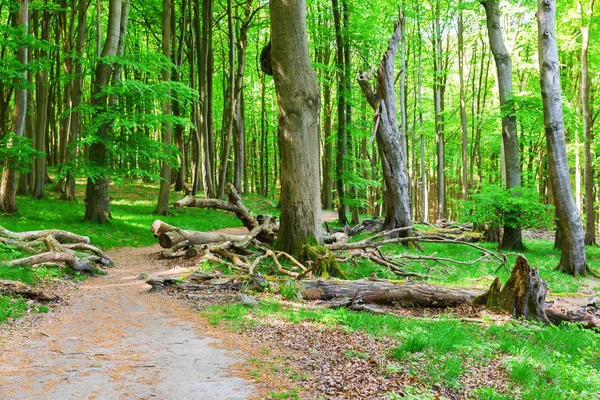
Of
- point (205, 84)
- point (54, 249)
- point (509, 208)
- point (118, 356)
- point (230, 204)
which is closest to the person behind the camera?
point (118, 356)

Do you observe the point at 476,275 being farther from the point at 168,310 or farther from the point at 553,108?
the point at 168,310

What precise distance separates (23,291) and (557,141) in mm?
12840

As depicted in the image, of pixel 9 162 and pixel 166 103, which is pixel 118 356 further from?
pixel 166 103

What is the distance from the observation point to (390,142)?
14.6 meters

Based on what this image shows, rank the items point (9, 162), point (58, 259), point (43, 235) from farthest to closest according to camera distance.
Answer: point (9, 162)
point (43, 235)
point (58, 259)

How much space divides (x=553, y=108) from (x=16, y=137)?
15.2m

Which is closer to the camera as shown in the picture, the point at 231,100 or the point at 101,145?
the point at 101,145

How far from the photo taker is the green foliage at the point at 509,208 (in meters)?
15.0

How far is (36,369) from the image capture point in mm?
4340

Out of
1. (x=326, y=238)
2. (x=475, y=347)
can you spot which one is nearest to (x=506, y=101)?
(x=326, y=238)

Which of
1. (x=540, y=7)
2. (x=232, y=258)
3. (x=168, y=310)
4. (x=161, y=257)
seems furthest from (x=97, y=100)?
(x=540, y=7)

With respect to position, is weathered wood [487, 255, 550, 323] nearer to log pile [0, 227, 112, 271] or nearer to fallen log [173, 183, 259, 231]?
fallen log [173, 183, 259, 231]

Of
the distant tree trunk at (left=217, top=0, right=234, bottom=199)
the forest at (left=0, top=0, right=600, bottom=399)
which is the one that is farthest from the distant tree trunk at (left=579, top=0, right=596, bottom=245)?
the distant tree trunk at (left=217, top=0, right=234, bottom=199)

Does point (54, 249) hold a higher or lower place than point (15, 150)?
lower
